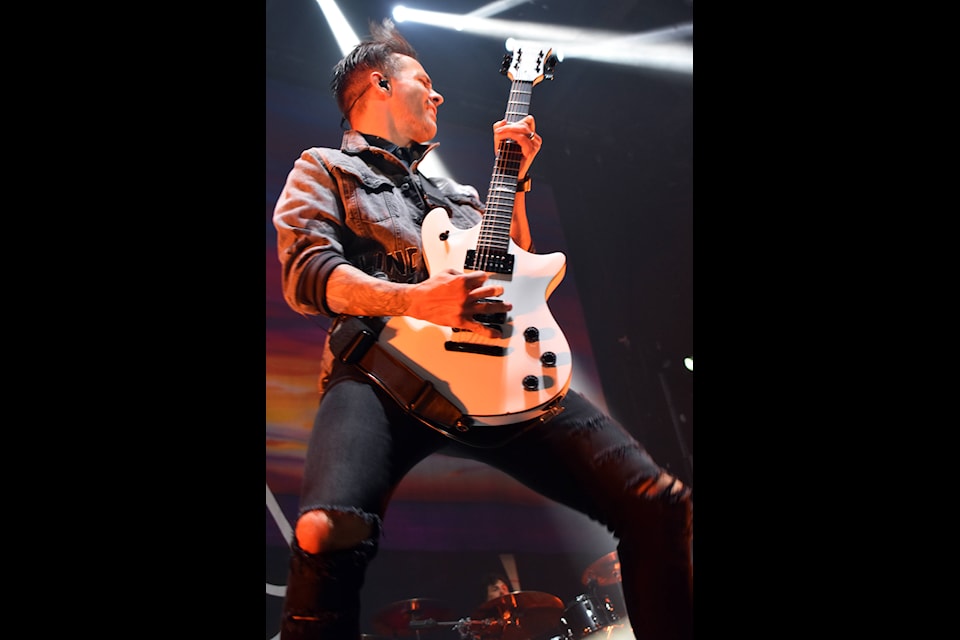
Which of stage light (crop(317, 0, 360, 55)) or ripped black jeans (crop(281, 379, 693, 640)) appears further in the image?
stage light (crop(317, 0, 360, 55))

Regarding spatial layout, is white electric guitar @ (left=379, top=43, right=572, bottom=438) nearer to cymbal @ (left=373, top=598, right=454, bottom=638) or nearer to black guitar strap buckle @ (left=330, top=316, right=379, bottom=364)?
black guitar strap buckle @ (left=330, top=316, right=379, bottom=364)

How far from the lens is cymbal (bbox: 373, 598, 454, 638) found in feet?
7.77

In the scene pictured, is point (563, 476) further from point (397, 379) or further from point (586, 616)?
point (397, 379)

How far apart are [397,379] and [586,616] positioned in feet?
2.84

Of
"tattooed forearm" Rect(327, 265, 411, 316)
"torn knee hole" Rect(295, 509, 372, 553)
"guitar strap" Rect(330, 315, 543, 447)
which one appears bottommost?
"torn knee hole" Rect(295, 509, 372, 553)

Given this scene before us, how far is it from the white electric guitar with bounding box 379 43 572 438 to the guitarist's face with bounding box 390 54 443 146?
31 centimetres

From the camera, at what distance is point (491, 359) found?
235 cm

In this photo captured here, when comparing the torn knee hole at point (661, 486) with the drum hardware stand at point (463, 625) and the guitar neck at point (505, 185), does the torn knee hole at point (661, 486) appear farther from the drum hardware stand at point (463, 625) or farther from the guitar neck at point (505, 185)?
the guitar neck at point (505, 185)

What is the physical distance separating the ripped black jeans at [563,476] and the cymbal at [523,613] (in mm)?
213

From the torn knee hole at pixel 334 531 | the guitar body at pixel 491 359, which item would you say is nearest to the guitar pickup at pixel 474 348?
the guitar body at pixel 491 359

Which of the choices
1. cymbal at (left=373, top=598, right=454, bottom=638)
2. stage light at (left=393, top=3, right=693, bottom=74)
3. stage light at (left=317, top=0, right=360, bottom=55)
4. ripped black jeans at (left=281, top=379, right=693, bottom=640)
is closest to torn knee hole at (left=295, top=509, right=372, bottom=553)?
ripped black jeans at (left=281, top=379, right=693, bottom=640)

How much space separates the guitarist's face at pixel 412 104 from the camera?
2.57 m
